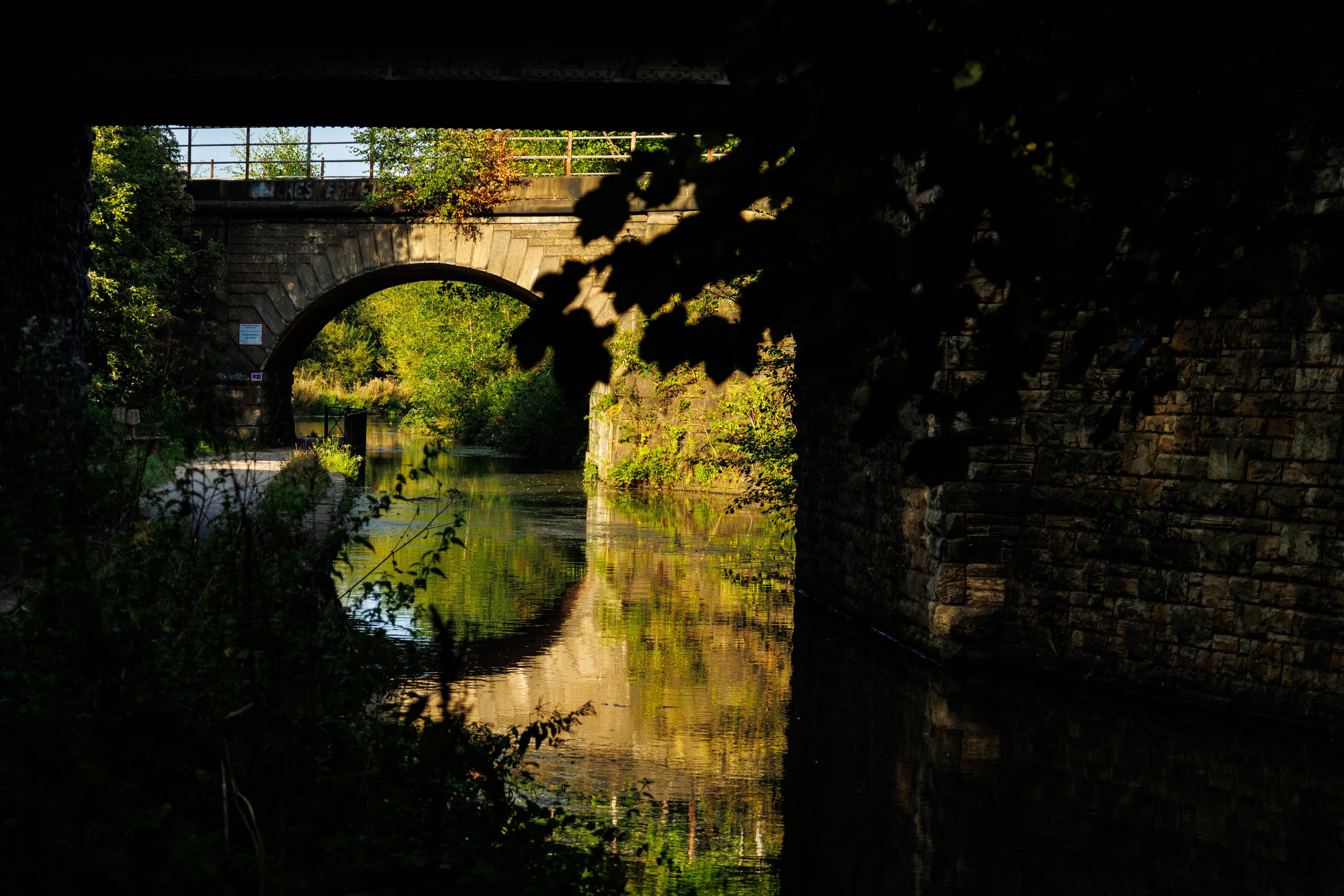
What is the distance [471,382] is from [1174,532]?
29.5 metres

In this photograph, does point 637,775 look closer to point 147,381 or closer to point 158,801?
point 158,801

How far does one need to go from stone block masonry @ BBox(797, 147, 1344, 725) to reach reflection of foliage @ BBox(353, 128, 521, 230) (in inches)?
550

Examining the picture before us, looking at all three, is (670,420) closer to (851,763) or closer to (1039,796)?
(851,763)

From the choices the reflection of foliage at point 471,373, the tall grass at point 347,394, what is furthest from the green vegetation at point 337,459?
the tall grass at point 347,394

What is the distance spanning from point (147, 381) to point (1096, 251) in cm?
1915

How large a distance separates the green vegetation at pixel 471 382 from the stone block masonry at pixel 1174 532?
59.9 feet

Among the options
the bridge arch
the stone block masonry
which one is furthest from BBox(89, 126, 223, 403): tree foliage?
the stone block masonry

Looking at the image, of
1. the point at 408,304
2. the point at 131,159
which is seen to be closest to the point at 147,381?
the point at 131,159

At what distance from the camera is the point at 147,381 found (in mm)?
19625

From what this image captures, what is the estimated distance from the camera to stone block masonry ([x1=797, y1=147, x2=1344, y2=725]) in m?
7.54

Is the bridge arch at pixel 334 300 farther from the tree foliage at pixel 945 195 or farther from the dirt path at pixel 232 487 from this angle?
the tree foliage at pixel 945 195

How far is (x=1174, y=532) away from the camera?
8.23 m

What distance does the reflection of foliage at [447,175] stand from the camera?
72.0ft

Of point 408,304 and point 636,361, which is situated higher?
point 408,304
